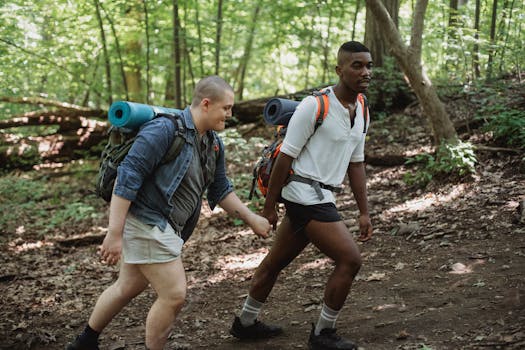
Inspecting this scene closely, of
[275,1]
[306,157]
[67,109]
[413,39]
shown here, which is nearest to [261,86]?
[275,1]

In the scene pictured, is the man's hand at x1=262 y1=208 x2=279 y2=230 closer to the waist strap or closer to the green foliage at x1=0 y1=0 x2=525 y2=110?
the waist strap

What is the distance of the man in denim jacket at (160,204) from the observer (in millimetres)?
3117

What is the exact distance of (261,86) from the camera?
939 inches

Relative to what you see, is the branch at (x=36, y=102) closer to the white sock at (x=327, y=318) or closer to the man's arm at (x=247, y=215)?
the man's arm at (x=247, y=215)

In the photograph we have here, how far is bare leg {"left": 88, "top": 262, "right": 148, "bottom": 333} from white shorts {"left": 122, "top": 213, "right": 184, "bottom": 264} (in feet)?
0.73

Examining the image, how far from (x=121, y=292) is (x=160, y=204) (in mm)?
724

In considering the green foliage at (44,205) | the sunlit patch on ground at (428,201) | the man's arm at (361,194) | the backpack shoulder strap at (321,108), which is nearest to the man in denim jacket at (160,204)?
the backpack shoulder strap at (321,108)

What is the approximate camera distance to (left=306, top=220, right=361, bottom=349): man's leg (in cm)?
366

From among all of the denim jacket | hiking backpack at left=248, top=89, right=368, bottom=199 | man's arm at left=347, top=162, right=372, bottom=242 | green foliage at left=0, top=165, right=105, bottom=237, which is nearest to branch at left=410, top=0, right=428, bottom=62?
hiking backpack at left=248, top=89, right=368, bottom=199

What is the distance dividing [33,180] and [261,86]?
1364cm

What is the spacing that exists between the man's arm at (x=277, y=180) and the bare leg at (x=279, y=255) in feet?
0.61

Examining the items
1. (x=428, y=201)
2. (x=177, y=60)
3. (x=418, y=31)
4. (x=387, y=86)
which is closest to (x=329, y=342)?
(x=428, y=201)

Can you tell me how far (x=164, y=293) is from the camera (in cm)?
331

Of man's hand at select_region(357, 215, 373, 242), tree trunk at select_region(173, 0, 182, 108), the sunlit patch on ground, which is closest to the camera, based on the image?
man's hand at select_region(357, 215, 373, 242)
